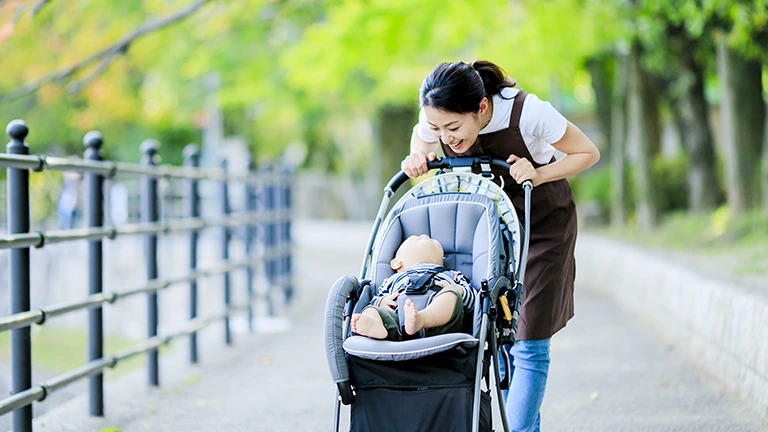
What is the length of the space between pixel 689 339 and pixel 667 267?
1.32 m

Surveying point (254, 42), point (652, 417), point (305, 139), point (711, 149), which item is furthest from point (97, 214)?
point (305, 139)

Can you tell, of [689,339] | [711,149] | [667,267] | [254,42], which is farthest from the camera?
[254,42]

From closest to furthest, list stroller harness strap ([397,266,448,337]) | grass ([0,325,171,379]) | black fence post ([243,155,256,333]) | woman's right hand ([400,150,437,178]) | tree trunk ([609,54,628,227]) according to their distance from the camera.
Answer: stroller harness strap ([397,266,448,337])
woman's right hand ([400,150,437,178])
black fence post ([243,155,256,333])
grass ([0,325,171,379])
tree trunk ([609,54,628,227])

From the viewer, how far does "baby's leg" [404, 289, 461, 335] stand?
3617 mm

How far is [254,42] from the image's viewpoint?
20.7 m

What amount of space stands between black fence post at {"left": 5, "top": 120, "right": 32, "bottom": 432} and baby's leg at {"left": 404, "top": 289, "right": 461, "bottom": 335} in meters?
2.15

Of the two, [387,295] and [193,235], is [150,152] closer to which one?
[193,235]

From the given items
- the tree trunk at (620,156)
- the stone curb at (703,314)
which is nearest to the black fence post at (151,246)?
the stone curb at (703,314)

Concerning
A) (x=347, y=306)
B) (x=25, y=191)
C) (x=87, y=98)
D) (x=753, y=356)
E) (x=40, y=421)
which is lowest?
(x=40, y=421)

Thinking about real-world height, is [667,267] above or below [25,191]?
below

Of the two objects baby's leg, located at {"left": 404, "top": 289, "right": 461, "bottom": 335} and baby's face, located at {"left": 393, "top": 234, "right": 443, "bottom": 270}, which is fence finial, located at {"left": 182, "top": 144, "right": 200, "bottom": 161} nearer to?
baby's face, located at {"left": 393, "top": 234, "right": 443, "bottom": 270}

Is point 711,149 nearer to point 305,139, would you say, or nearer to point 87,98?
point 87,98

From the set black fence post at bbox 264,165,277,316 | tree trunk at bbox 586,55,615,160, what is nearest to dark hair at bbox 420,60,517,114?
black fence post at bbox 264,165,277,316

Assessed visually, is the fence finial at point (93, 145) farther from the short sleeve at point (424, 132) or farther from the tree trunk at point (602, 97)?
the tree trunk at point (602, 97)
